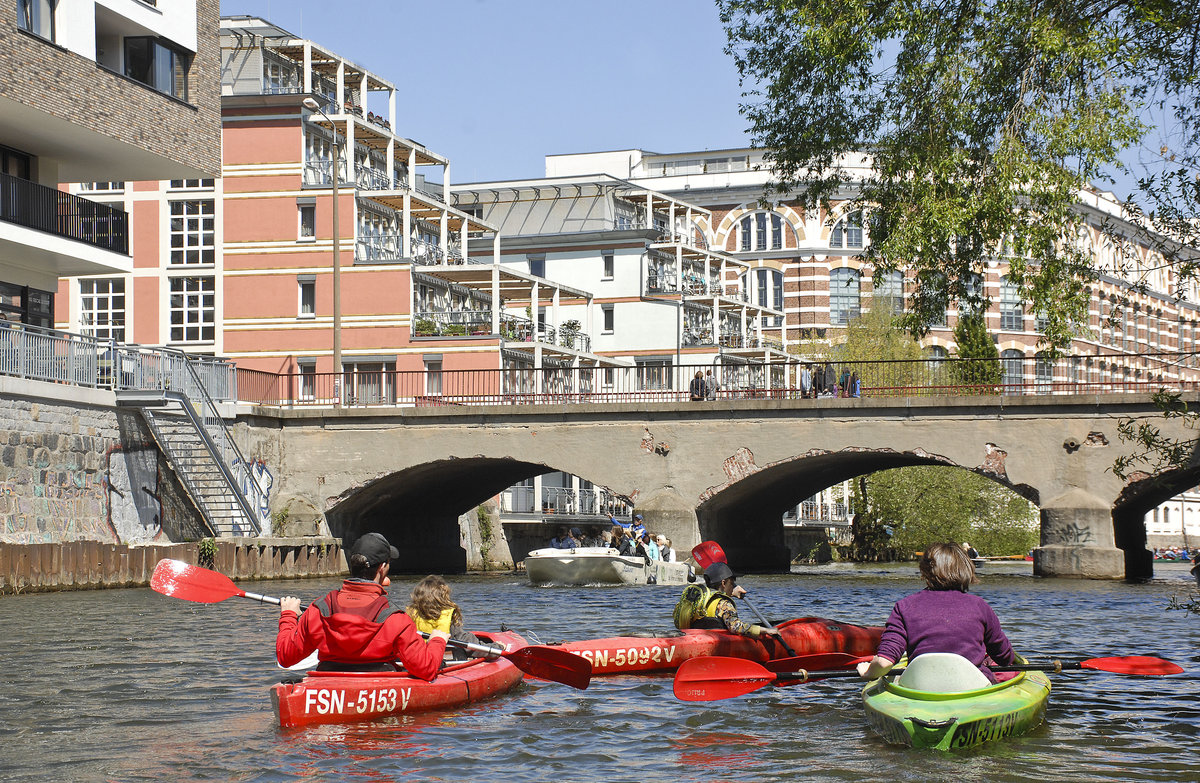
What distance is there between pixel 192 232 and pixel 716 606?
39.9 metres

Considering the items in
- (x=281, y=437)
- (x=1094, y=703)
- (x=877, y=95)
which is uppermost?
(x=877, y=95)

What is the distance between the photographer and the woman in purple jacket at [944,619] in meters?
10.6

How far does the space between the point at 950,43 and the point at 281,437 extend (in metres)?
27.5

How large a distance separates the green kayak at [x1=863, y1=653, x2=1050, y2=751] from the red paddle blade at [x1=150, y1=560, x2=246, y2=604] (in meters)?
6.49

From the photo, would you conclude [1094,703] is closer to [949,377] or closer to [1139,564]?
[1139,564]

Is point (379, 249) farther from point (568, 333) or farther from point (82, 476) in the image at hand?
point (82, 476)

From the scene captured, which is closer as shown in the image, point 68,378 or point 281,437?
point 68,378

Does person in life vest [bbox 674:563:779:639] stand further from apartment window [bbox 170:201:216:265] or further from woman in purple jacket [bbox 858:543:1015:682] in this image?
apartment window [bbox 170:201:216:265]

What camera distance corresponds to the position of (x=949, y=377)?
5697 cm

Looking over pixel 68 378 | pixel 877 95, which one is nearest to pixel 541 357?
pixel 68 378

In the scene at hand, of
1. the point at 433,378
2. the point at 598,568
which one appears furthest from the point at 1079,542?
the point at 433,378

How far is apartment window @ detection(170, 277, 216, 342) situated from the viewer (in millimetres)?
51469

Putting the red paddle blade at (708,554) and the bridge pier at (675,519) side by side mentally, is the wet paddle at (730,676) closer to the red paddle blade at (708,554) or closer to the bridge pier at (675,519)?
the red paddle blade at (708,554)

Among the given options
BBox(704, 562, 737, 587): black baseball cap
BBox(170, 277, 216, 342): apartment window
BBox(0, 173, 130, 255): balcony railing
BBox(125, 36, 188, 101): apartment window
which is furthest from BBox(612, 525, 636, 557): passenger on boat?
BBox(170, 277, 216, 342): apartment window
